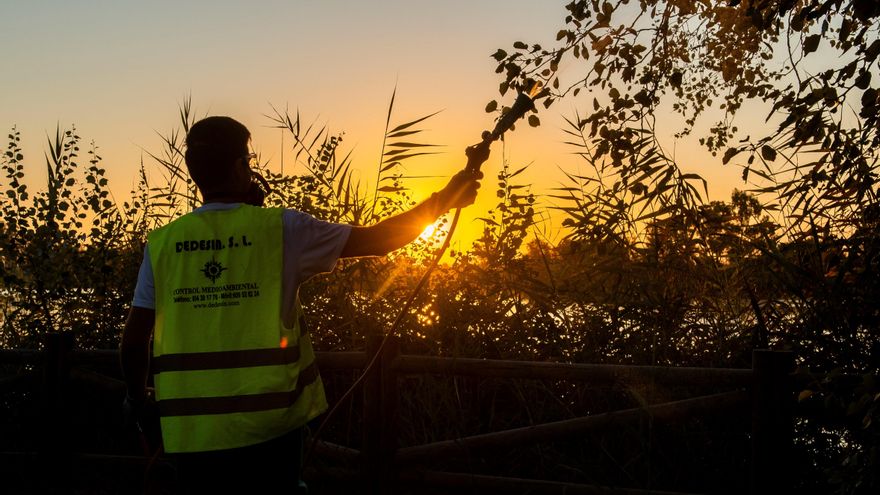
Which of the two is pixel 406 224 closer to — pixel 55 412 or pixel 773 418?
pixel 773 418

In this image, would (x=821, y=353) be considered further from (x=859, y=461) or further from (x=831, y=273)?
(x=859, y=461)

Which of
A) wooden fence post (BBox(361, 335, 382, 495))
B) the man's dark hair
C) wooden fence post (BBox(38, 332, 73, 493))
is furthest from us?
wooden fence post (BBox(38, 332, 73, 493))

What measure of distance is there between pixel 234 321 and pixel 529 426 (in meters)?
2.90

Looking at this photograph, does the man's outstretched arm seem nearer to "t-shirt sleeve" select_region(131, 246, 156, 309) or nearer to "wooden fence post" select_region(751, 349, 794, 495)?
"t-shirt sleeve" select_region(131, 246, 156, 309)

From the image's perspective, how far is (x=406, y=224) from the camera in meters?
2.81

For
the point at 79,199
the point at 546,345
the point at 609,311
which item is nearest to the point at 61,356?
the point at 79,199

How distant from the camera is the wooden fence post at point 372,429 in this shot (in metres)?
5.24

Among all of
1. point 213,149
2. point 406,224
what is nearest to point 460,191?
point 406,224

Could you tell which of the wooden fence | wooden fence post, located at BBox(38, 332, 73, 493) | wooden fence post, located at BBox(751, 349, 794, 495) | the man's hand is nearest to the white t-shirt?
the man's hand

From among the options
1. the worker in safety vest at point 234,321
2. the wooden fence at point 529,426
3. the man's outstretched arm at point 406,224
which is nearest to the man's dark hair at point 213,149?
the worker in safety vest at point 234,321

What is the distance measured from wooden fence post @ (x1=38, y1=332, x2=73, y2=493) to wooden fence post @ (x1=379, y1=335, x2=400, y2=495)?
8.16 feet

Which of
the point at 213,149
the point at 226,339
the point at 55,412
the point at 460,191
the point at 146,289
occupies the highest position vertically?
the point at 213,149

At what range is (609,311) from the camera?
19.1 feet

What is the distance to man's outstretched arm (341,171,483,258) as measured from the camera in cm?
279
